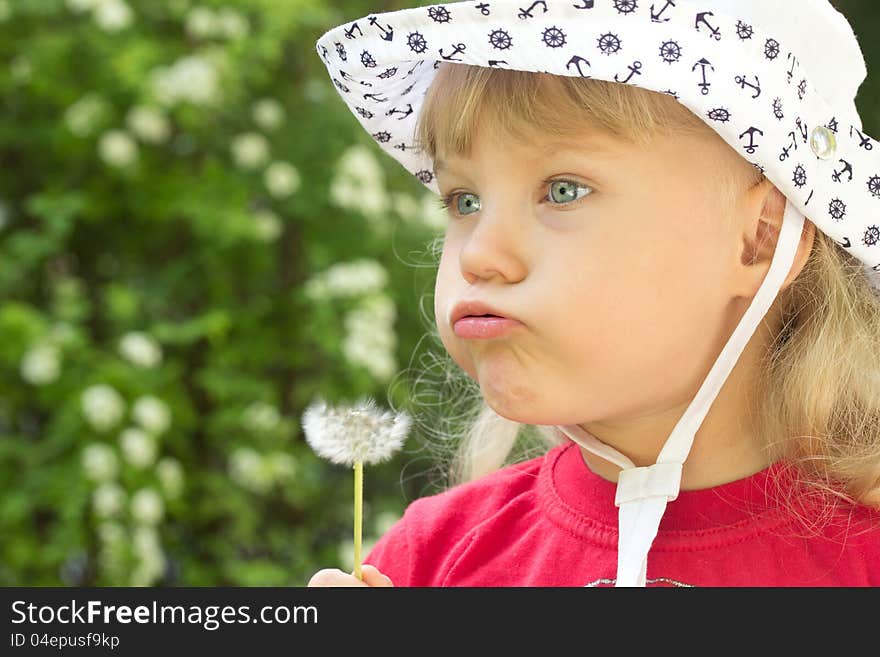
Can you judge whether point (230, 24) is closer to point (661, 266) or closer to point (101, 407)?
point (101, 407)

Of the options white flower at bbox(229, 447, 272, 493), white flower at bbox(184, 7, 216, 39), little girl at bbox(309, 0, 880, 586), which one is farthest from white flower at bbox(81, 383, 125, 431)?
little girl at bbox(309, 0, 880, 586)

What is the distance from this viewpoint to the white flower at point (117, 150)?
3.13m

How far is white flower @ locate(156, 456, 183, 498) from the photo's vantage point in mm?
3025

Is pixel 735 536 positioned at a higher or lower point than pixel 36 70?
lower

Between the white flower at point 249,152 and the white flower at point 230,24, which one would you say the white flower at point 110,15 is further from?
the white flower at point 249,152

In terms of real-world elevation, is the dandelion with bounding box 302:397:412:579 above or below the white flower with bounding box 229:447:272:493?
above

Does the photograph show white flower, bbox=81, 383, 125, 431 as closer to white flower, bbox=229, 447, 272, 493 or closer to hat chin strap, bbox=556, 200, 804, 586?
white flower, bbox=229, 447, 272, 493

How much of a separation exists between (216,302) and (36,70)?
78 cm

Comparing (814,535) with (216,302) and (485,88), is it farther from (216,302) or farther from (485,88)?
(216,302)

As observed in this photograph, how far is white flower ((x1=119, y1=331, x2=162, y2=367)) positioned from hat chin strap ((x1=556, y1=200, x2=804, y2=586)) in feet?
6.40

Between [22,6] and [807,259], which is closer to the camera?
[807,259]

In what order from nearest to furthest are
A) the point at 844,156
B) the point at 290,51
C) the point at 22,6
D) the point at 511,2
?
the point at 511,2
the point at 844,156
the point at 22,6
the point at 290,51
